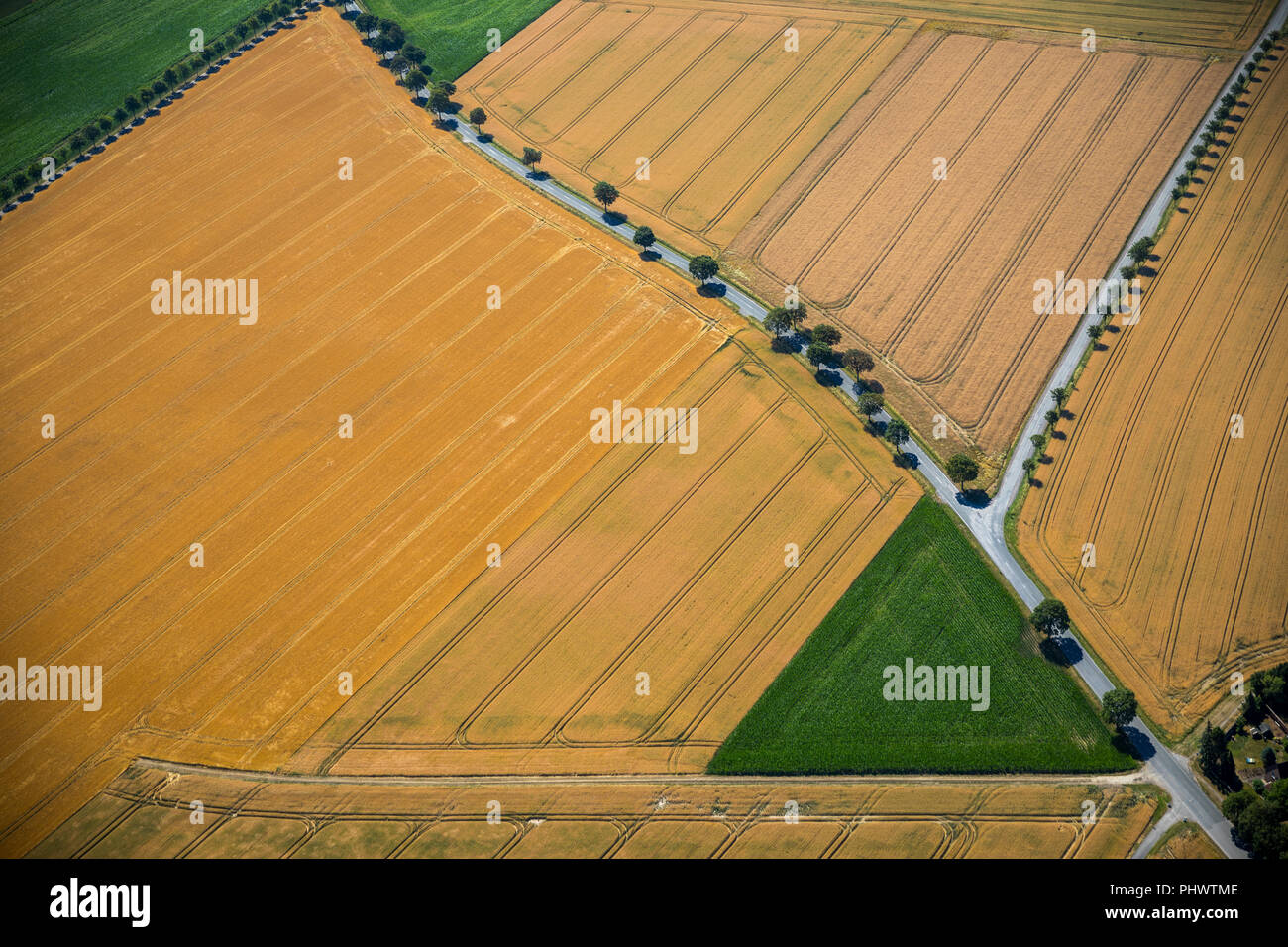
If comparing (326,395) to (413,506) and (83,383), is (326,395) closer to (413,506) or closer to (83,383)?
(413,506)

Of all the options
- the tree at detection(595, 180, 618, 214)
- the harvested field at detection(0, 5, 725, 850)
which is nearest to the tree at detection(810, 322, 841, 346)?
the harvested field at detection(0, 5, 725, 850)

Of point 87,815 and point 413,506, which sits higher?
point 413,506

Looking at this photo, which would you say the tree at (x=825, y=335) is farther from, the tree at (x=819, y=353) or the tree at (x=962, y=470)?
the tree at (x=962, y=470)

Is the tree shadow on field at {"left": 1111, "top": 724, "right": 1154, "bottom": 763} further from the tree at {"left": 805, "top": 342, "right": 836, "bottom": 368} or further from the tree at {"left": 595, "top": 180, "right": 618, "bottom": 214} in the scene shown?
the tree at {"left": 595, "top": 180, "right": 618, "bottom": 214}

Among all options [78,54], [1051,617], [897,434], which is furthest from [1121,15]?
[78,54]

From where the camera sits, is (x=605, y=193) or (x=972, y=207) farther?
(x=605, y=193)

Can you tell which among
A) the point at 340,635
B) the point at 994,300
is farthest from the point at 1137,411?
the point at 340,635

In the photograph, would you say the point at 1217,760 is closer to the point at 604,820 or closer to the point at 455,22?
the point at 604,820
